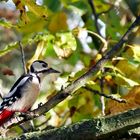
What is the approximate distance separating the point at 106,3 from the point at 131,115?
4.26 ft

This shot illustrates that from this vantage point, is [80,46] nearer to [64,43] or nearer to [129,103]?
[64,43]

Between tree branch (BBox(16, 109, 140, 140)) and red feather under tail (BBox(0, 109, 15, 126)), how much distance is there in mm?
387

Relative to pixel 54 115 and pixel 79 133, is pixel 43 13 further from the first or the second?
pixel 54 115

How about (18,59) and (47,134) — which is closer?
(47,134)

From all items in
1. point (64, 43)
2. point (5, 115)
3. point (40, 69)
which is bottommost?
point (5, 115)

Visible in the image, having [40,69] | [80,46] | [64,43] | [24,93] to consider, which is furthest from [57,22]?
[24,93]

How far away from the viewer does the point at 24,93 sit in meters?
1.52

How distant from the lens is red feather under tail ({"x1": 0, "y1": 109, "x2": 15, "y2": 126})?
4.63 ft

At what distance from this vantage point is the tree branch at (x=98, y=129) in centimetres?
101

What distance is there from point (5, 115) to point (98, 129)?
1.54ft

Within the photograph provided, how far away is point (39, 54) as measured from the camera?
1755mm

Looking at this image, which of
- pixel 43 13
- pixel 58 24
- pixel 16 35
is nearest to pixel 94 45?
pixel 58 24

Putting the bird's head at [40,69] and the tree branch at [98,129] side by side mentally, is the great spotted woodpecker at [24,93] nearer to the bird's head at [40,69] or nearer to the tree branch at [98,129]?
the bird's head at [40,69]

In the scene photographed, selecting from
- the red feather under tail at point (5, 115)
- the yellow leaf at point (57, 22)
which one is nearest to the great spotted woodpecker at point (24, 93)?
the red feather under tail at point (5, 115)
